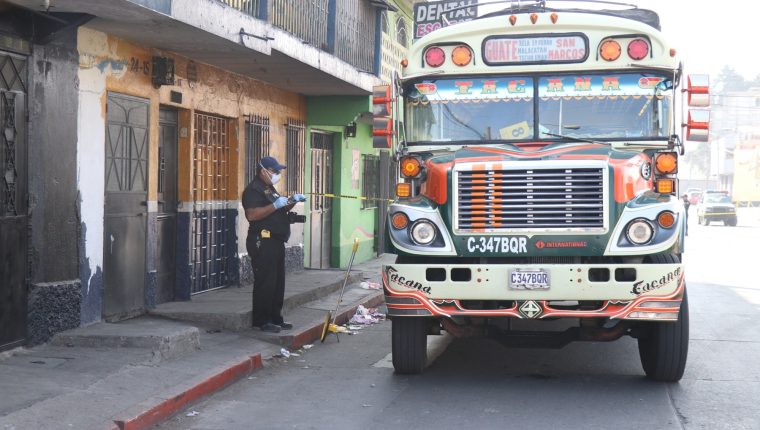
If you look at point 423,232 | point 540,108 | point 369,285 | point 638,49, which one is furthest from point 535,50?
point 369,285

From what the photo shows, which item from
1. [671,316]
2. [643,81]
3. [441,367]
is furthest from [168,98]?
[671,316]

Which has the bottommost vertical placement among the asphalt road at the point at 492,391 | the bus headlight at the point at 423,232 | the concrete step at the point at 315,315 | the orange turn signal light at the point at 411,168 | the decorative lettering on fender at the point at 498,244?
the asphalt road at the point at 492,391

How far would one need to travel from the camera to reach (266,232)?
1014 centimetres

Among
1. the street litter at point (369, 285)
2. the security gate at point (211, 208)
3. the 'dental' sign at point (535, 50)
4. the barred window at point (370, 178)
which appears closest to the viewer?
the 'dental' sign at point (535, 50)

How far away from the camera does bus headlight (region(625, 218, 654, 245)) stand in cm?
748

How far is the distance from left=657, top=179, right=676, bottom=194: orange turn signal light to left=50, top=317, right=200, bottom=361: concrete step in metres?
4.55

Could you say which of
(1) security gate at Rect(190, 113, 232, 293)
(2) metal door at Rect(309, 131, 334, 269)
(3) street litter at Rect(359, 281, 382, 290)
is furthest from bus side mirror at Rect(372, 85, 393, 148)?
(2) metal door at Rect(309, 131, 334, 269)

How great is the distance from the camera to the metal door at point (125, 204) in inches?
398

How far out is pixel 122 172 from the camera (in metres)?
10.4

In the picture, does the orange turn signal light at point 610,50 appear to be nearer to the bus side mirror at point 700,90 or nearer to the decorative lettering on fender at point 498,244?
the bus side mirror at point 700,90

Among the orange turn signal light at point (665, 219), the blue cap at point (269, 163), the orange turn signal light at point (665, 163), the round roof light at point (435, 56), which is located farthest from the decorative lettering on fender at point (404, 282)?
the blue cap at point (269, 163)

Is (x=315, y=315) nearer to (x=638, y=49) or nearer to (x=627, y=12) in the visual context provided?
(x=627, y=12)

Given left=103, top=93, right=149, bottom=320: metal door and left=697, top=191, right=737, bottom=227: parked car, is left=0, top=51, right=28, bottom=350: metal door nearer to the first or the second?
left=103, top=93, right=149, bottom=320: metal door

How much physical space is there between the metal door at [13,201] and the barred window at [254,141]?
5.47 m
